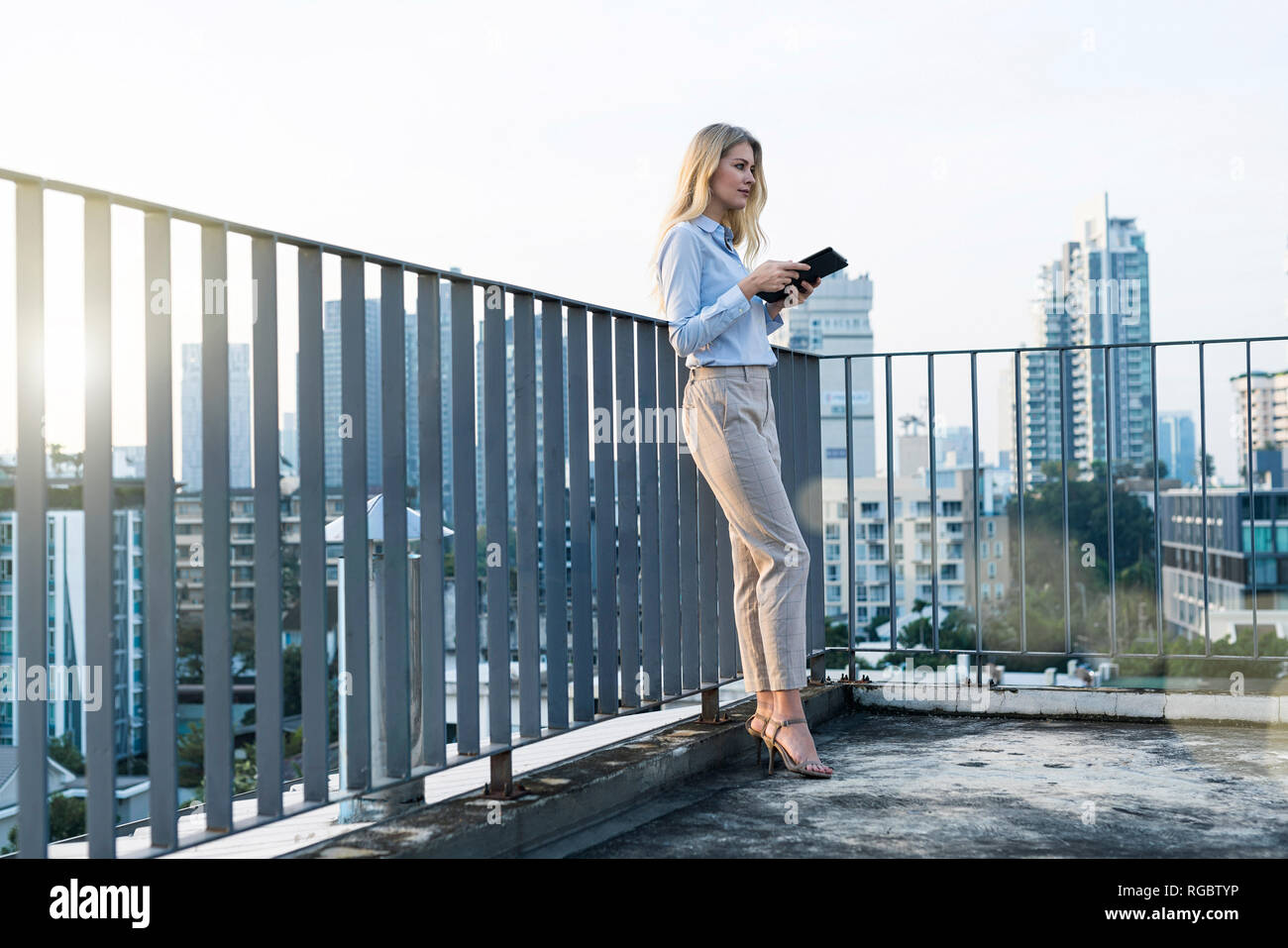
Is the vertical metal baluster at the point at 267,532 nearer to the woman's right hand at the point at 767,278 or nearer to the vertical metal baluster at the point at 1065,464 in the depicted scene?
the woman's right hand at the point at 767,278

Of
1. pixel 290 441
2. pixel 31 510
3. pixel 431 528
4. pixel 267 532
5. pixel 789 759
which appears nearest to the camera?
pixel 31 510

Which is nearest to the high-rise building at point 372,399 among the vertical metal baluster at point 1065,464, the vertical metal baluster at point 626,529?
the vertical metal baluster at point 626,529

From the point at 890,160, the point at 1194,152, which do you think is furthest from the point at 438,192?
the point at 1194,152

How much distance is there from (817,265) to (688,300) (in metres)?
0.39

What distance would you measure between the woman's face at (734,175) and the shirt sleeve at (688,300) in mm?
229

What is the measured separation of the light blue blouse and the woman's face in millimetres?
103

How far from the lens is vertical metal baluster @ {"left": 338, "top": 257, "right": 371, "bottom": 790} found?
2.21 metres

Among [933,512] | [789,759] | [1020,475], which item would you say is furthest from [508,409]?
[1020,475]

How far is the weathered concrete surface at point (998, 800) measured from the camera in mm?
2389

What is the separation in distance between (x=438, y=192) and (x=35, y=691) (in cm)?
6840

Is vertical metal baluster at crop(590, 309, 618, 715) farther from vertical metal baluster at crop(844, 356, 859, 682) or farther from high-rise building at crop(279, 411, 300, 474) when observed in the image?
vertical metal baluster at crop(844, 356, 859, 682)

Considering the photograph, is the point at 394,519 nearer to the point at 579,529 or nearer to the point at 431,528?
the point at 431,528

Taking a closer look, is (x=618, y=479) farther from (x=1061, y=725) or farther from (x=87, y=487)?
(x=1061, y=725)

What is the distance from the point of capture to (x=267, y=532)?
6.64 ft
